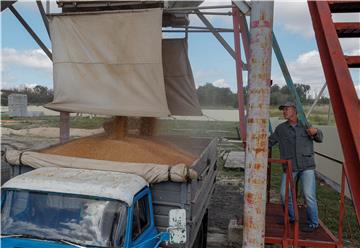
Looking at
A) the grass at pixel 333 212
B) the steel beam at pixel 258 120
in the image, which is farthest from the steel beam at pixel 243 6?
the grass at pixel 333 212

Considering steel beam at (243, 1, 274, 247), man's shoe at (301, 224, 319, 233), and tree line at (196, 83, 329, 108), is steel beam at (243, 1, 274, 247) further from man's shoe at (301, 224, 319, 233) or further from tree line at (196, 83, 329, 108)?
tree line at (196, 83, 329, 108)

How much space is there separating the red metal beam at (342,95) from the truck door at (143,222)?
1.89 m

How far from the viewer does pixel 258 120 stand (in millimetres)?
3396

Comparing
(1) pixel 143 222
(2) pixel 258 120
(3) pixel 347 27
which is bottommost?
(1) pixel 143 222

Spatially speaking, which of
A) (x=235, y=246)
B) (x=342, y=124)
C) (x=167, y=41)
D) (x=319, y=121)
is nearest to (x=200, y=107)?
(x=167, y=41)

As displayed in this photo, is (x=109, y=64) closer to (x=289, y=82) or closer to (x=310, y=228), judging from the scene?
(x=289, y=82)

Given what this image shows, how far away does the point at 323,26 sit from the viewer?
279 centimetres

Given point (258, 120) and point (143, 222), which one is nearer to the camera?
point (258, 120)

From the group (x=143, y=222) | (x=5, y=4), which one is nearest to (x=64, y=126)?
(x=5, y=4)

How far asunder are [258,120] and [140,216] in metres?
1.44

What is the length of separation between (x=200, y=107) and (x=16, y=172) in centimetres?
485

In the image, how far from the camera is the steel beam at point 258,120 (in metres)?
3.38

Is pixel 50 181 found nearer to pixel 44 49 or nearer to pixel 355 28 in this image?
pixel 355 28

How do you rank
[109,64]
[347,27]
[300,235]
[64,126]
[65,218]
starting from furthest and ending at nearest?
[64,126] < [109,64] < [300,235] < [65,218] < [347,27]
